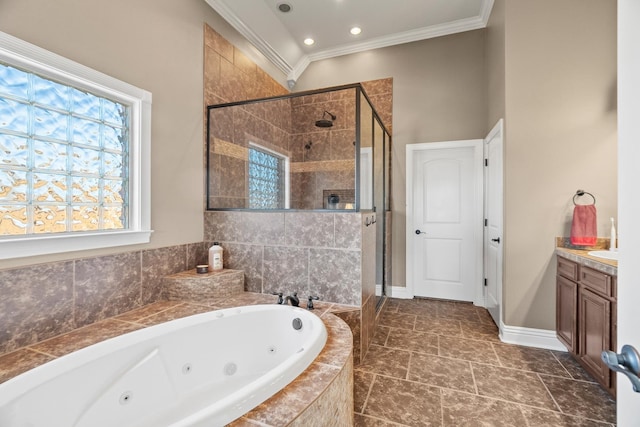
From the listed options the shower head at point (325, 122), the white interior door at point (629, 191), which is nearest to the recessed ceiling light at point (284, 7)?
the shower head at point (325, 122)

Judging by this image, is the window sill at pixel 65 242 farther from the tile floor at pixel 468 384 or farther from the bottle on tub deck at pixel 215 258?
the tile floor at pixel 468 384

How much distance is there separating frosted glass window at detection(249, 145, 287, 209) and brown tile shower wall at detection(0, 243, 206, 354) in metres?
0.92

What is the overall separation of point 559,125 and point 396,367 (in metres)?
2.44

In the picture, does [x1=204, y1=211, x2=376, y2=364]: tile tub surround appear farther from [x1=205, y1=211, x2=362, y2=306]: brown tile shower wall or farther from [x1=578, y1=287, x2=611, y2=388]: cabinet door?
[x1=578, y1=287, x2=611, y2=388]: cabinet door

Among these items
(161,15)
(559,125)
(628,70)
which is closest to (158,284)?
(161,15)

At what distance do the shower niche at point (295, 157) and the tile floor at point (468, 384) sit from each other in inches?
49.8

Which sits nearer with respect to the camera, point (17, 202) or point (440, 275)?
point (17, 202)

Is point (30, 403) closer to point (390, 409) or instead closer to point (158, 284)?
point (158, 284)

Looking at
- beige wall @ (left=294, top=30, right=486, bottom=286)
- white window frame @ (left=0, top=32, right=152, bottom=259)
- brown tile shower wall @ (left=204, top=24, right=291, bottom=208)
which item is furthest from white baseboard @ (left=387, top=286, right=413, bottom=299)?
white window frame @ (left=0, top=32, right=152, bottom=259)

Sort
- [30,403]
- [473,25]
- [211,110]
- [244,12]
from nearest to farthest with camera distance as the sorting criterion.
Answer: [30,403] → [211,110] → [244,12] → [473,25]

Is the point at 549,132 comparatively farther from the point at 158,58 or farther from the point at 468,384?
the point at 158,58

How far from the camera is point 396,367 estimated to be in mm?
2232

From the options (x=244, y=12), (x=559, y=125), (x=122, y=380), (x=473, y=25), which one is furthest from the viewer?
(x=473, y=25)

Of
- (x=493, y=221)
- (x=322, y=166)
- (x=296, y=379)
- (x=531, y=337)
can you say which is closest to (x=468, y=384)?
(x=531, y=337)
